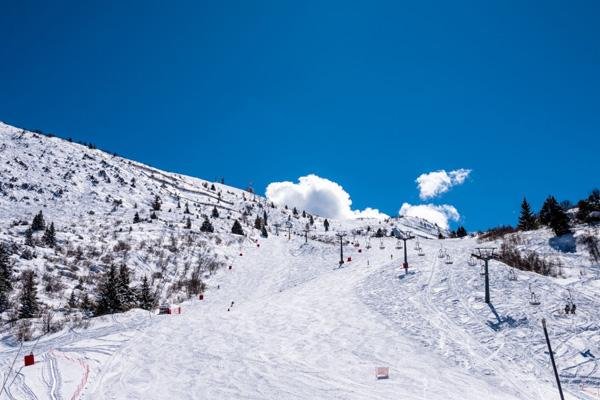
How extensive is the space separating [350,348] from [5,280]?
26.3m

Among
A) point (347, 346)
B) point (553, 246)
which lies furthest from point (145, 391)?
point (553, 246)

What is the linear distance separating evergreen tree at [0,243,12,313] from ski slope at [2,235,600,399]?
32.3ft

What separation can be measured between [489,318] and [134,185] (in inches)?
3935

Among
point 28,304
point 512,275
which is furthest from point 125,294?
point 512,275

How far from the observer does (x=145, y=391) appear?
43.2 ft

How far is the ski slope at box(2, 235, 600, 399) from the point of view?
42.7 ft

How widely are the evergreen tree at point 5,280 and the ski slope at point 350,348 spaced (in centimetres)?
985

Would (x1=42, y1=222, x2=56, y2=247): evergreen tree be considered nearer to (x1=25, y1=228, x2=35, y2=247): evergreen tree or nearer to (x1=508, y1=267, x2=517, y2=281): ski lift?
(x1=25, y1=228, x2=35, y2=247): evergreen tree

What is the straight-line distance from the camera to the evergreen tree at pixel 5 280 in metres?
29.1

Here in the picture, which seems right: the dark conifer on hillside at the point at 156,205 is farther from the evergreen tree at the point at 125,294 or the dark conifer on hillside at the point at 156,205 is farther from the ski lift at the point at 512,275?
the ski lift at the point at 512,275

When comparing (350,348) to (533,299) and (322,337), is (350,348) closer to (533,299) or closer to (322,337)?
(322,337)

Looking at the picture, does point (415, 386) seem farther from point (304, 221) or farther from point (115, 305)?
point (304, 221)

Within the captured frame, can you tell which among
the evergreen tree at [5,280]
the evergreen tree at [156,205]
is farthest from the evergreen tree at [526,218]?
the evergreen tree at [156,205]

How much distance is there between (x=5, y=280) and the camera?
30500 mm
